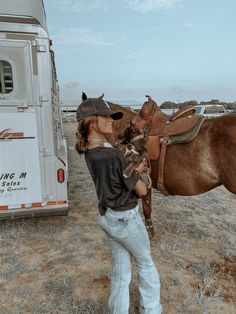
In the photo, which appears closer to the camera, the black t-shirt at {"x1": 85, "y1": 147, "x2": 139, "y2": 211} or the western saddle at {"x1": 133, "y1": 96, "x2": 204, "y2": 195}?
the black t-shirt at {"x1": 85, "y1": 147, "x2": 139, "y2": 211}

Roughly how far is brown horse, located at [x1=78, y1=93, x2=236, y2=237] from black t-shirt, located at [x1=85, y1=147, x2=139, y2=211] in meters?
1.30

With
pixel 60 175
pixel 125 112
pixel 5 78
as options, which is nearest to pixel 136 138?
pixel 125 112

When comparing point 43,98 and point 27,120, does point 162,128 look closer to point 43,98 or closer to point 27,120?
point 43,98

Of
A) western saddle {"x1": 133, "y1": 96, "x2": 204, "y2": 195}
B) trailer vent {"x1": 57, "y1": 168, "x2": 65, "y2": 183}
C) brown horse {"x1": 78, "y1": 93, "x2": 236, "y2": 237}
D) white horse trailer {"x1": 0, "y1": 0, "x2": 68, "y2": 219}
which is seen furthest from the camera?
trailer vent {"x1": 57, "y1": 168, "x2": 65, "y2": 183}

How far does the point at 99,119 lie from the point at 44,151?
7.45 feet

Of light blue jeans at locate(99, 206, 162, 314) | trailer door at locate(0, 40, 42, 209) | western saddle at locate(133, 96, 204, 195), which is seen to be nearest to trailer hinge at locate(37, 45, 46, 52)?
trailer door at locate(0, 40, 42, 209)

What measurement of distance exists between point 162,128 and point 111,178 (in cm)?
182

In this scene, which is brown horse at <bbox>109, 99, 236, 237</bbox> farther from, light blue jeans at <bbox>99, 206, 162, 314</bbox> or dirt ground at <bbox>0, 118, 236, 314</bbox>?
light blue jeans at <bbox>99, 206, 162, 314</bbox>

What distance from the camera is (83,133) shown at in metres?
1.72

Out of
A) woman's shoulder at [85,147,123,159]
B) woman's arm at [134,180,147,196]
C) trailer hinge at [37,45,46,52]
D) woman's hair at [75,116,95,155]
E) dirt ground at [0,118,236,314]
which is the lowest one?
dirt ground at [0,118,236,314]

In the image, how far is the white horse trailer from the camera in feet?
11.1

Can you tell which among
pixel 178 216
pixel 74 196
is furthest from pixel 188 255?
pixel 74 196

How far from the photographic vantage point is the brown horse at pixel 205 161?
283 cm

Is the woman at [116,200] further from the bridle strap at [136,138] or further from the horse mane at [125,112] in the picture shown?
the horse mane at [125,112]
